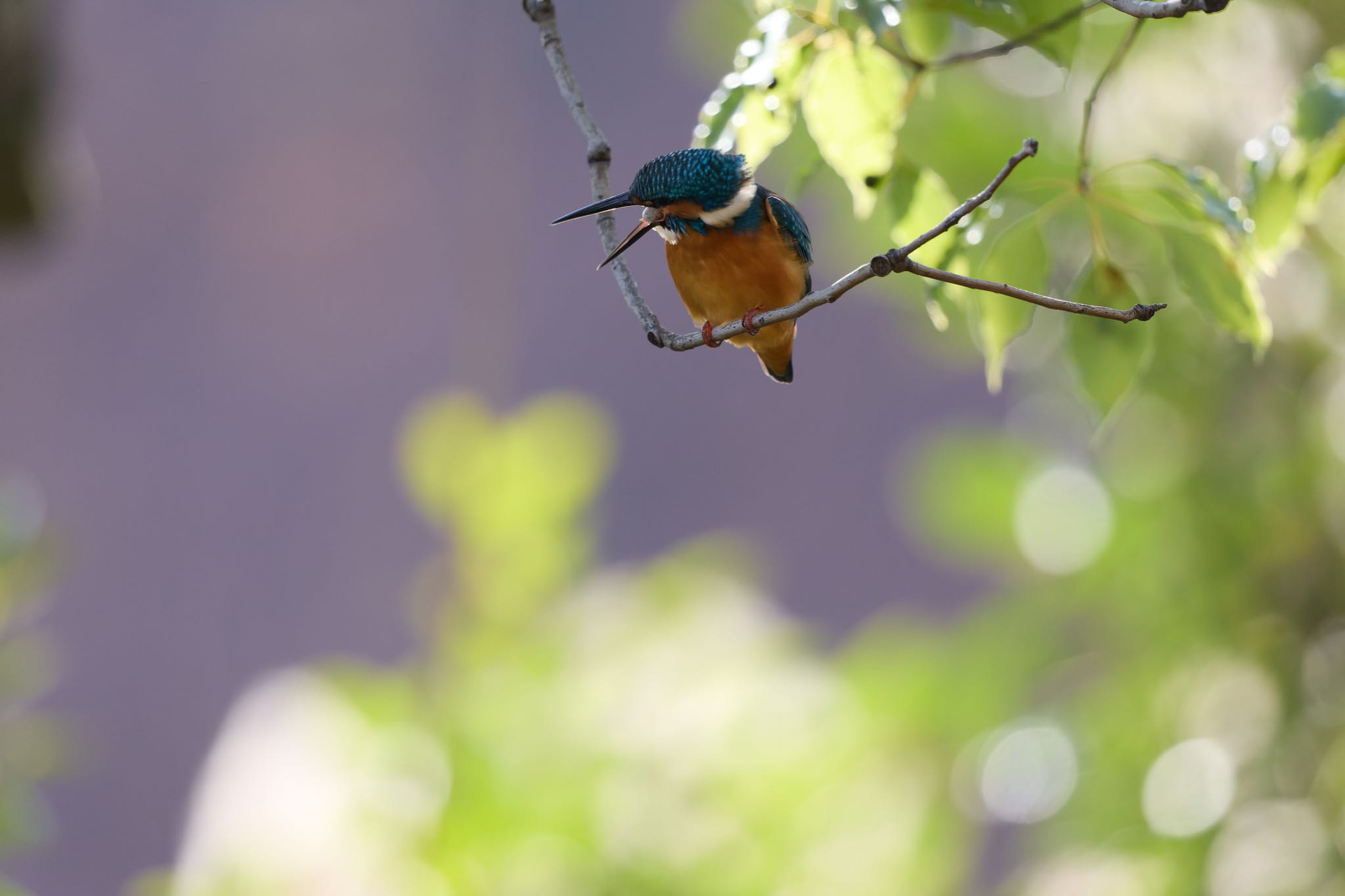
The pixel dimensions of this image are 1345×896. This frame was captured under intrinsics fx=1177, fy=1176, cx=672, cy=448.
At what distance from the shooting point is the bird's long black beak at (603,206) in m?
0.60

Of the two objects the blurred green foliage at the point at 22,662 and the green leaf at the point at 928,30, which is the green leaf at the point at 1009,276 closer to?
the green leaf at the point at 928,30

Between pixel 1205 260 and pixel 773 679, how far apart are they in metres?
1.23

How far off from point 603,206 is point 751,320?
12 centimetres

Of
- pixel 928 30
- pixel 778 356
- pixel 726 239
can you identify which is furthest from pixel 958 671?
pixel 928 30

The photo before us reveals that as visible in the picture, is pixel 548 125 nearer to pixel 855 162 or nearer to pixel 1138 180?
pixel 1138 180

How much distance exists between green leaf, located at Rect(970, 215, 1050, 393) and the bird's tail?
19 cm

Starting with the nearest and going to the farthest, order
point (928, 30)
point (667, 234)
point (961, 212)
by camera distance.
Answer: point (961, 212) → point (928, 30) → point (667, 234)

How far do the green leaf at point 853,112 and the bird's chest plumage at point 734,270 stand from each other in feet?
0.49

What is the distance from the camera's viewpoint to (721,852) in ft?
4.96

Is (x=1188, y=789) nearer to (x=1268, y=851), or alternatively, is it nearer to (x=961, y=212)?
(x=1268, y=851)

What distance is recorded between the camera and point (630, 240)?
25.1 inches

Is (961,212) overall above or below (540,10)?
below

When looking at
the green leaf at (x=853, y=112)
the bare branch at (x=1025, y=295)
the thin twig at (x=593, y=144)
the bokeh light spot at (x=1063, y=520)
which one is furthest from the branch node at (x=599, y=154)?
the bokeh light spot at (x=1063, y=520)

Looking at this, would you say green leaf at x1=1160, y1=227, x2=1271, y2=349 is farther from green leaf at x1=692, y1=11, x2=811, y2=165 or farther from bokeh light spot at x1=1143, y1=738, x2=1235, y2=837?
bokeh light spot at x1=1143, y1=738, x2=1235, y2=837
